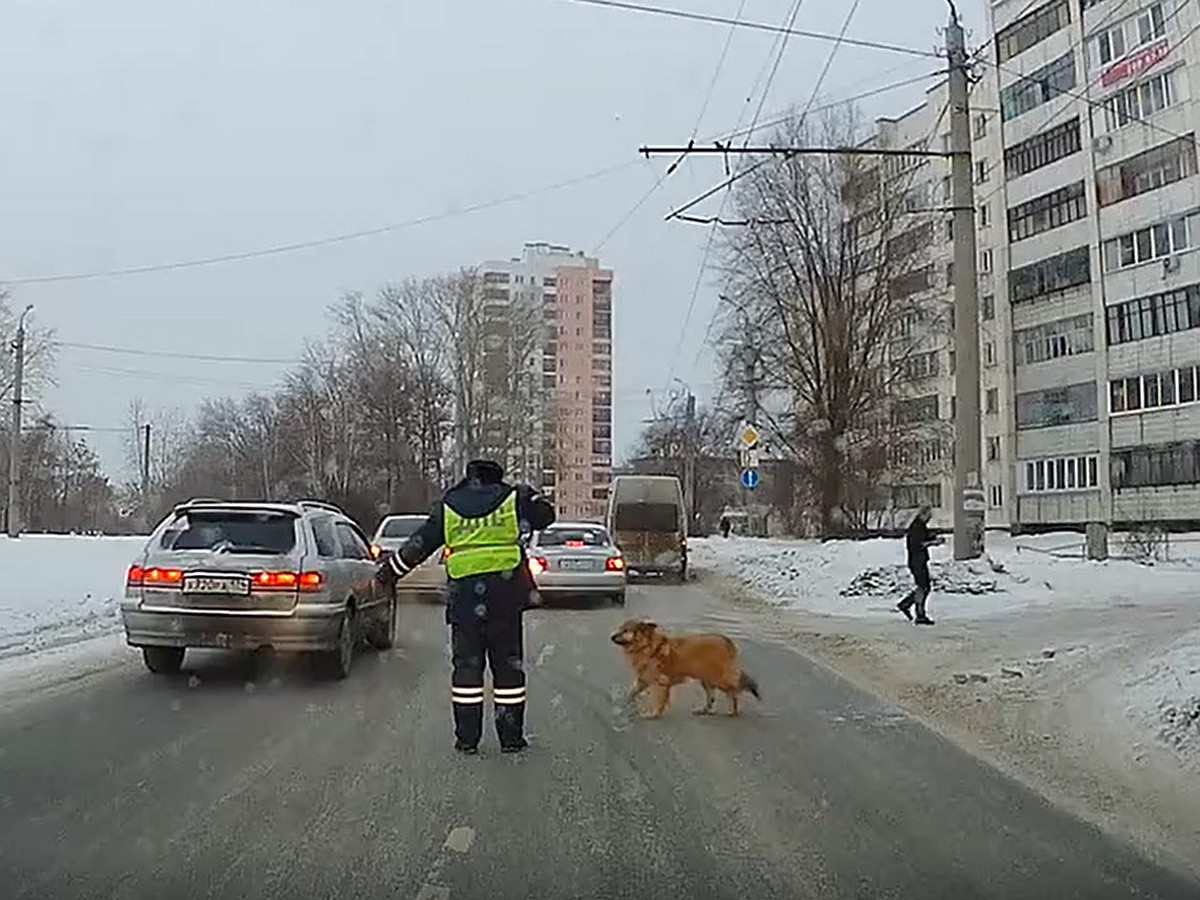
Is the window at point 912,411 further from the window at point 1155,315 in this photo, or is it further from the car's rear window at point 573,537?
the car's rear window at point 573,537

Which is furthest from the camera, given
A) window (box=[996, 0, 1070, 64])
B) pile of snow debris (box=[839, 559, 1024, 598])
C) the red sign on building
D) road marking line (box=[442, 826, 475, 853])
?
window (box=[996, 0, 1070, 64])

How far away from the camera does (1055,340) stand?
59.2m

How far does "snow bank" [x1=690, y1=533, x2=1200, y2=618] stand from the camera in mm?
22578

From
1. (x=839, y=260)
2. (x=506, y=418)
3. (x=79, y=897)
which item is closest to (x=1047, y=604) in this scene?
(x=79, y=897)

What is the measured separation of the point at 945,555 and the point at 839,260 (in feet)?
55.8

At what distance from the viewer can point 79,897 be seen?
18.5 feet

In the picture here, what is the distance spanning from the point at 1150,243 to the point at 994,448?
14.2 meters

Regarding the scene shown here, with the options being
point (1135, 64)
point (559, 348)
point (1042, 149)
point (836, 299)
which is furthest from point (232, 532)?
point (559, 348)

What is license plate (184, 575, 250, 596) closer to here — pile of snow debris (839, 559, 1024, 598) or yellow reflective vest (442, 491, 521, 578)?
yellow reflective vest (442, 491, 521, 578)

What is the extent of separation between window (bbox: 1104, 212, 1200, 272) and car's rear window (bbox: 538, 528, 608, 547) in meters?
33.5

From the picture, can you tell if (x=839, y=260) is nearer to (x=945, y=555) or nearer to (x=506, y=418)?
(x=945, y=555)

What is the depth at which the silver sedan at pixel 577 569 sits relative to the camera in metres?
23.8

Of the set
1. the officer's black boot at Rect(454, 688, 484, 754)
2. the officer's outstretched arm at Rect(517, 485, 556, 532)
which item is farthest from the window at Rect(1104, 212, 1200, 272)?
the officer's black boot at Rect(454, 688, 484, 754)

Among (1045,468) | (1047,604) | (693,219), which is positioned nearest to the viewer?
(1047,604)
